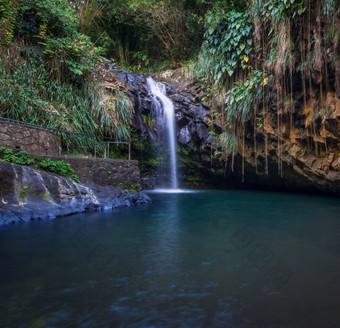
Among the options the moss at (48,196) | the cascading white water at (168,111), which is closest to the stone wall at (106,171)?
the moss at (48,196)

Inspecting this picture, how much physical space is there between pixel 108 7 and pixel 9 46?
24.4 ft

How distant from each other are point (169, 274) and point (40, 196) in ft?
13.8

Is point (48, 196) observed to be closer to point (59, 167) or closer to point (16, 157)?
point (59, 167)

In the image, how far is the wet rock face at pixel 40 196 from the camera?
579 centimetres

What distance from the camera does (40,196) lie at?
632cm

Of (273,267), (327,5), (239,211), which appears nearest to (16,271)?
(273,267)

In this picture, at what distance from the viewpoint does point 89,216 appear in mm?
6473

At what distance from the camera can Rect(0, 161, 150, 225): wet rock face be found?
5.79m

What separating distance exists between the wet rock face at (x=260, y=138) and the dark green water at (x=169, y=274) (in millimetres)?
3295

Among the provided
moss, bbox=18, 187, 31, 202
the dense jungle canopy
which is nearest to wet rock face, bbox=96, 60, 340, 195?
the dense jungle canopy

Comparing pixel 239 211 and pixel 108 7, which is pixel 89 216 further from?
pixel 108 7

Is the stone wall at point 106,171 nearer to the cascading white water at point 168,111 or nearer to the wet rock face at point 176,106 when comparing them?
the wet rock face at point 176,106

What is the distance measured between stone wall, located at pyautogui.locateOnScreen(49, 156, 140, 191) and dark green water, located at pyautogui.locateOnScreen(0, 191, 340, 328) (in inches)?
86.7

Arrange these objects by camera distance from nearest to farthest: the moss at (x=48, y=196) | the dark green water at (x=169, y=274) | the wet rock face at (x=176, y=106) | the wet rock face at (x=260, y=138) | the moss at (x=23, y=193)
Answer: the dark green water at (x=169, y=274) → the moss at (x=23, y=193) → the moss at (x=48, y=196) → the wet rock face at (x=260, y=138) → the wet rock face at (x=176, y=106)
